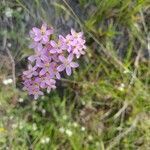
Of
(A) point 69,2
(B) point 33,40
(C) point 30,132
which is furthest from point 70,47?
(C) point 30,132

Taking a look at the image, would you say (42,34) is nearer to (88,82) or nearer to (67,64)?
(67,64)

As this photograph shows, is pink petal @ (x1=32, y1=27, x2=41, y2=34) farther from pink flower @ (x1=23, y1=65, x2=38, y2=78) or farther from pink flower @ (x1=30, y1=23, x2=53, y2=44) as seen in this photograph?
pink flower @ (x1=23, y1=65, x2=38, y2=78)

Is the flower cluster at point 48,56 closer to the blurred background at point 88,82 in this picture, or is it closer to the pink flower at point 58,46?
the pink flower at point 58,46

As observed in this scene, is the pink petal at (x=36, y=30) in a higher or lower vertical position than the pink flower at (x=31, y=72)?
higher

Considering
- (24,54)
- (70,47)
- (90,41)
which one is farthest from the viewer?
(90,41)

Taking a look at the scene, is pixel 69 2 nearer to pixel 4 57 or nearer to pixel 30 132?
pixel 4 57

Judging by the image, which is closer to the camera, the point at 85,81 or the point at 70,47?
the point at 70,47

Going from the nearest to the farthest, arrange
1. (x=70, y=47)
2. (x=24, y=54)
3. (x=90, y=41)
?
(x=70, y=47) → (x=24, y=54) → (x=90, y=41)

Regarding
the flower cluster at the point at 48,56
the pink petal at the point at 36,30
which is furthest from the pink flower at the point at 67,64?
the pink petal at the point at 36,30
